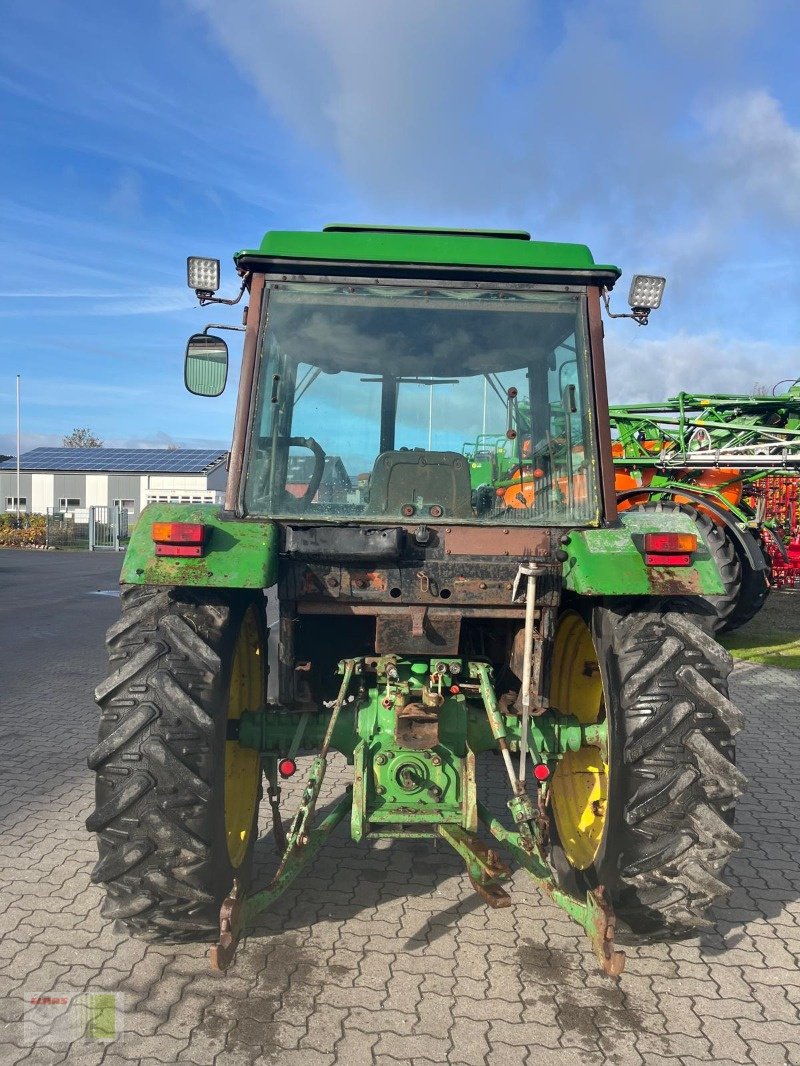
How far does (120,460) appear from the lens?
42.5 metres

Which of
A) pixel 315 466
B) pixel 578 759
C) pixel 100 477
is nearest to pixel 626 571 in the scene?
pixel 578 759

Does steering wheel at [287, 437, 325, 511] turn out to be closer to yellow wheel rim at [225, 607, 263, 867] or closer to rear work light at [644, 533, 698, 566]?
yellow wheel rim at [225, 607, 263, 867]

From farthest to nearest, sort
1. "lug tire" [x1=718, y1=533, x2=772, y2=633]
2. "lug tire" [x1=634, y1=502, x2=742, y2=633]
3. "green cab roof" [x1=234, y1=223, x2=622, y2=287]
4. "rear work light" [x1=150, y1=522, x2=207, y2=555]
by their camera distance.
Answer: "lug tire" [x1=718, y1=533, x2=772, y2=633] < "lug tire" [x1=634, y1=502, x2=742, y2=633] < "green cab roof" [x1=234, y1=223, x2=622, y2=287] < "rear work light" [x1=150, y1=522, x2=207, y2=555]

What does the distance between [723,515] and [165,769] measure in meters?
8.12

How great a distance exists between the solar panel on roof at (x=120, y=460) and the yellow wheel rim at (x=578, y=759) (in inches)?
1427

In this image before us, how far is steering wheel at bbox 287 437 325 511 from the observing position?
143 inches

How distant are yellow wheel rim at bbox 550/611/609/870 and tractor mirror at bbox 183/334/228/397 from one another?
1.90 m

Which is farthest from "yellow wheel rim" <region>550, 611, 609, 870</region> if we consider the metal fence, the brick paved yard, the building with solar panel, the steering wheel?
the building with solar panel

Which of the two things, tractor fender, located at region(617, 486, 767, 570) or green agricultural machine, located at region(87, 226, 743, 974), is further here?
tractor fender, located at region(617, 486, 767, 570)

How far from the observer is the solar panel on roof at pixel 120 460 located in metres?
41.0

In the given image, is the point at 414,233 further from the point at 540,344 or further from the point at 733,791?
the point at 733,791

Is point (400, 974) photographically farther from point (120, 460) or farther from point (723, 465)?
point (120, 460)

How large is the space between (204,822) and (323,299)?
2128mm

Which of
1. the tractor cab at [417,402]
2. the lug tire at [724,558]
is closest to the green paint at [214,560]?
the tractor cab at [417,402]
